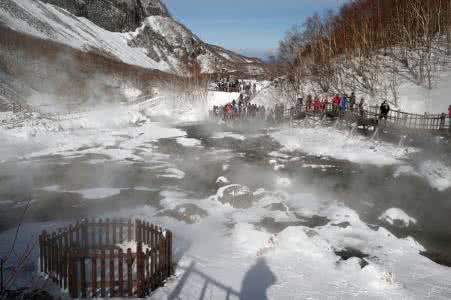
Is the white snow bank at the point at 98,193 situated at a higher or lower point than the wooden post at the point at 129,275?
lower

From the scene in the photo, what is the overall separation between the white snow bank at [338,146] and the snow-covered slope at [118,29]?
47.3 m

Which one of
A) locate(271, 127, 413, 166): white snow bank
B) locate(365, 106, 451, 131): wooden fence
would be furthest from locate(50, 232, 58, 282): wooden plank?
locate(365, 106, 451, 131): wooden fence

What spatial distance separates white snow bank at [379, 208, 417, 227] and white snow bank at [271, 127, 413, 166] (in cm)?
651

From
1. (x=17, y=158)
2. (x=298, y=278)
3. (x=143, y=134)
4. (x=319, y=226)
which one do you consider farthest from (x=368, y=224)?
(x=143, y=134)

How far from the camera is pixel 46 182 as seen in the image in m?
13.7

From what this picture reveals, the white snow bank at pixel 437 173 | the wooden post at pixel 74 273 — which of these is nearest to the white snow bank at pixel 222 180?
the white snow bank at pixel 437 173

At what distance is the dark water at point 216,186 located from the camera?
10203 millimetres

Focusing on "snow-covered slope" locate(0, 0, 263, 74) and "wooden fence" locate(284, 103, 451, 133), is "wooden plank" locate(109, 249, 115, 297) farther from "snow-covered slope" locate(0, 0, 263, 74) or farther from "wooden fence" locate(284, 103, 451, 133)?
"snow-covered slope" locate(0, 0, 263, 74)

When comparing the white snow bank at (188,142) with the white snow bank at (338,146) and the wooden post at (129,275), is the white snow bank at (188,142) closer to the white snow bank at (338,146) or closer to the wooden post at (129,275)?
the white snow bank at (338,146)

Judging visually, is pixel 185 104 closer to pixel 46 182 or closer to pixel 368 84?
pixel 368 84

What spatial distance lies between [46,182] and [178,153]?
294 inches

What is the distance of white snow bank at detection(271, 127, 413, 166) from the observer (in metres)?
17.8

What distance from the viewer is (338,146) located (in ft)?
66.9

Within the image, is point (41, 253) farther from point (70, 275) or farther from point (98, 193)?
point (98, 193)
